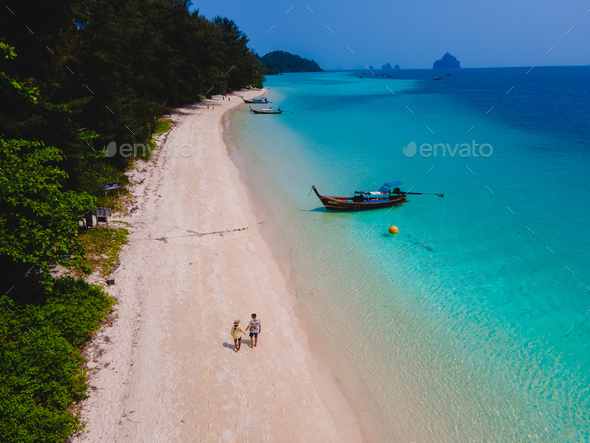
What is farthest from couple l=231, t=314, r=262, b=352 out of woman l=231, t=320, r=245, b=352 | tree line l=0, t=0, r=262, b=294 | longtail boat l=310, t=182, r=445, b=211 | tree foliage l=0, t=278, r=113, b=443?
longtail boat l=310, t=182, r=445, b=211

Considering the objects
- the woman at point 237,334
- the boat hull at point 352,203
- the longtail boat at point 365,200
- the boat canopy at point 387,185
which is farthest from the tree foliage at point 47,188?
the boat canopy at point 387,185

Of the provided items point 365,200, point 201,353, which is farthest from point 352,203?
point 201,353

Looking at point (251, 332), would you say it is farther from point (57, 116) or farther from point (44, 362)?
point (57, 116)

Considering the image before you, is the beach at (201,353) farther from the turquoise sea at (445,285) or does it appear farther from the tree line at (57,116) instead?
the tree line at (57,116)

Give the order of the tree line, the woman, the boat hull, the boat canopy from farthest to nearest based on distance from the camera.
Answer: the boat canopy < the boat hull < the woman < the tree line

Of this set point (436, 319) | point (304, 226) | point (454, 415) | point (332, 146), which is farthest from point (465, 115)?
point (454, 415)

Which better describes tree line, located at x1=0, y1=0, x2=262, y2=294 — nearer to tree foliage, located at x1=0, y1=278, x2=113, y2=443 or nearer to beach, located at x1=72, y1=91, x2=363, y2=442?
tree foliage, located at x1=0, y1=278, x2=113, y2=443
